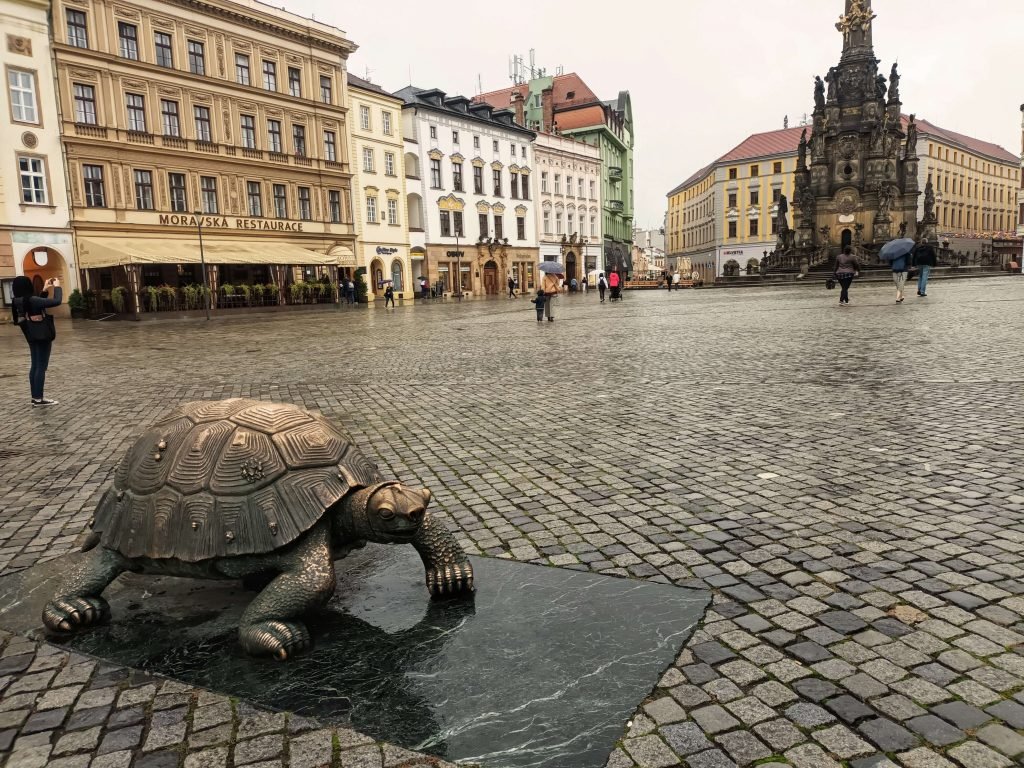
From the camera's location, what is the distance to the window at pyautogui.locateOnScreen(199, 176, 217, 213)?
120 feet

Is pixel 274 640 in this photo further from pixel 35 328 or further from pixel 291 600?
pixel 35 328

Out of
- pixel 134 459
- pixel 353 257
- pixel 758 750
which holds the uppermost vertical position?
pixel 353 257

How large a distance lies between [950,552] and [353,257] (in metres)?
41.7

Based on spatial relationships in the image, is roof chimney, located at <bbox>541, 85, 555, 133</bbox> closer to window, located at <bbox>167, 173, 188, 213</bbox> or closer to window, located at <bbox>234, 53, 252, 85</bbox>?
window, located at <bbox>234, 53, 252, 85</bbox>

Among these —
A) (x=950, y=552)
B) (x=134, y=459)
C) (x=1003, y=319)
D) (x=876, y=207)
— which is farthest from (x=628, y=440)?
(x=876, y=207)

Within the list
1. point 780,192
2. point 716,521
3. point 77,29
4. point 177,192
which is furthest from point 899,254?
point 780,192

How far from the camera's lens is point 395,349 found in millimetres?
14492

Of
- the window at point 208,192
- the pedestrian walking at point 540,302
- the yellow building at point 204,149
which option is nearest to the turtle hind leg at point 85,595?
the pedestrian walking at point 540,302

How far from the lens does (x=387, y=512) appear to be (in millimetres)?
2732

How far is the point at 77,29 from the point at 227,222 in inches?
407

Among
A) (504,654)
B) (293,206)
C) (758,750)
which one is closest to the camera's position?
(758,750)

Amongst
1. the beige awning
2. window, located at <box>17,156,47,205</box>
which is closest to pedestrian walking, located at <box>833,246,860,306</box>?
the beige awning

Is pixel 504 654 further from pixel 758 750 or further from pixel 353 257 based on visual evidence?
pixel 353 257

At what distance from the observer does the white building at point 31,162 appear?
1152 inches
